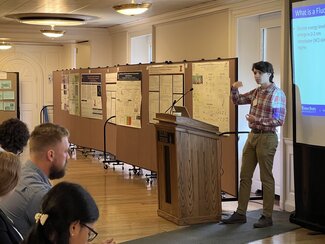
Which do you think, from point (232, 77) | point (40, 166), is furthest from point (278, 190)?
point (40, 166)

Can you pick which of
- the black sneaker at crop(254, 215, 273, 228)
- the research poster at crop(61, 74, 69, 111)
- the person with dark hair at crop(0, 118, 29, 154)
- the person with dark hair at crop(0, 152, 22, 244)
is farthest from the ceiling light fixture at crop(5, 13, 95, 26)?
the person with dark hair at crop(0, 152, 22, 244)

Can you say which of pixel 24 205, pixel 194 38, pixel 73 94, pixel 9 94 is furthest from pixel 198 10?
pixel 9 94

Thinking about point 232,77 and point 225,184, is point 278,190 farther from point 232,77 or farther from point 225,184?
point 232,77

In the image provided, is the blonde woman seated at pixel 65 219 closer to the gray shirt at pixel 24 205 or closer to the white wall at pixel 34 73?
the gray shirt at pixel 24 205

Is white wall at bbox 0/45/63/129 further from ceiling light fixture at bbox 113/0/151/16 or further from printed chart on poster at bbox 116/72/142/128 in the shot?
ceiling light fixture at bbox 113/0/151/16

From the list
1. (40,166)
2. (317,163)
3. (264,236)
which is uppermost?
(40,166)

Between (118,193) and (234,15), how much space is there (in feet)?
9.64

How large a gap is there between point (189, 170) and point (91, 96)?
233 inches

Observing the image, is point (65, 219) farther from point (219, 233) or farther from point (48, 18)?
point (48, 18)

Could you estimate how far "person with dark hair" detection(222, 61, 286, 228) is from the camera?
5645mm

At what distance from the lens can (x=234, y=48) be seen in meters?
7.75

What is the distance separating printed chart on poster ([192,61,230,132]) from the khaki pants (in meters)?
1.02

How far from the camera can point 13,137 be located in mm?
3920

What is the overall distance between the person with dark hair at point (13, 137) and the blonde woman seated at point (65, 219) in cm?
239
